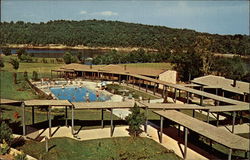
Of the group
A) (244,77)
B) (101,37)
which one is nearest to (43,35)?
(101,37)

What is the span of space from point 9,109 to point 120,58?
37572mm

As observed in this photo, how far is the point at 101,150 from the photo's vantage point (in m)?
12.2

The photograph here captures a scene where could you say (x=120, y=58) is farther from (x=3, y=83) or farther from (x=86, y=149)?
(x=86, y=149)

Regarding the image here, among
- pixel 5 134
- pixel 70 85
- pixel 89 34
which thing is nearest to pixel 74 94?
pixel 70 85

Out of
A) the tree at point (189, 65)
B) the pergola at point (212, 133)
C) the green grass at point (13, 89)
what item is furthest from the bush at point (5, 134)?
the tree at point (189, 65)

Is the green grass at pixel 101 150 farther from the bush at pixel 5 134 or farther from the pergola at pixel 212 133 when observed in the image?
the pergola at pixel 212 133

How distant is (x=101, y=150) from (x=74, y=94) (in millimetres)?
16127

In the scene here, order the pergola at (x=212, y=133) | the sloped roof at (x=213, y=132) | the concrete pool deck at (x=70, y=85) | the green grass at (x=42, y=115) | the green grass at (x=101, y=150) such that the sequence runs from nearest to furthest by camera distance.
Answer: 1. the pergola at (x=212, y=133)
2. the sloped roof at (x=213, y=132)
3. the green grass at (x=101, y=150)
4. the green grass at (x=42, y=115)
5. the concrete pool deck at (x=70, y=85)

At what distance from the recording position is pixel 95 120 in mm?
17000

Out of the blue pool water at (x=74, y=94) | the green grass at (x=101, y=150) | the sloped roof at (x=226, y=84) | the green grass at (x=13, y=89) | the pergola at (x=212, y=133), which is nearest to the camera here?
the pergola at (x=212, y=133)

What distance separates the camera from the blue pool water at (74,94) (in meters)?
25.5

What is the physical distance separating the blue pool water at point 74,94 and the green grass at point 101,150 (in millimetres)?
11862

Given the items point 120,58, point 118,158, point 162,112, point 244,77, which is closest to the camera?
point 118,158

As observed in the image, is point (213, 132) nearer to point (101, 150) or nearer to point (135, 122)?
point (135, 122)
